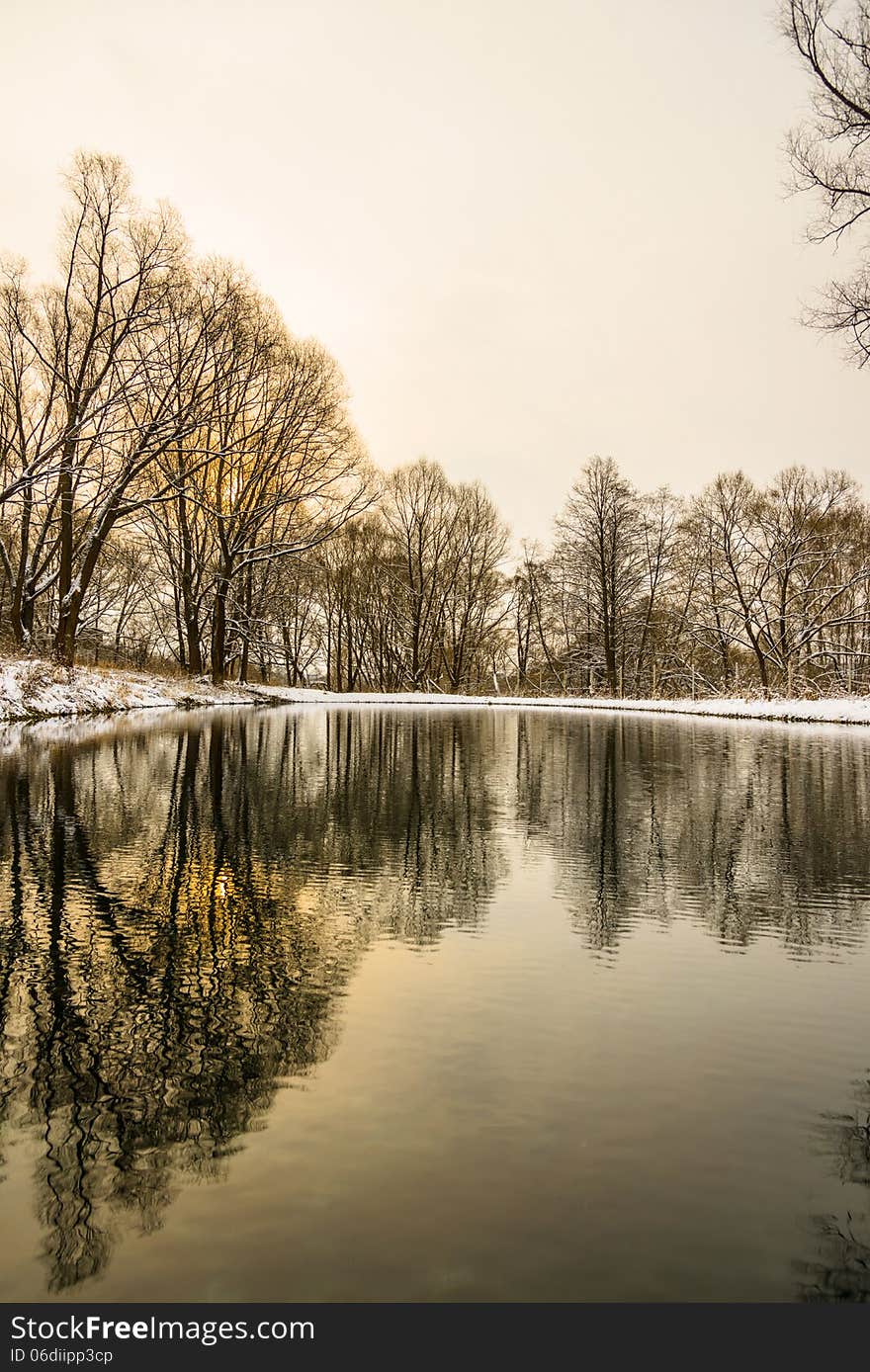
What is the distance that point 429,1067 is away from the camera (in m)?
3.68

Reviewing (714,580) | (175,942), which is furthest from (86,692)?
(714,580)

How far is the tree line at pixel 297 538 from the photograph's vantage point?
1142 inches

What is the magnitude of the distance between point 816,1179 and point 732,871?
5.15 m

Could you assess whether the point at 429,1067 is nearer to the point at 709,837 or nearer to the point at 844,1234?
the point at 844,1234

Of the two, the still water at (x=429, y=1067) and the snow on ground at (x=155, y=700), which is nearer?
the still water at (x=429, y=1067)

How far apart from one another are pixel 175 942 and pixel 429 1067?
2.27m

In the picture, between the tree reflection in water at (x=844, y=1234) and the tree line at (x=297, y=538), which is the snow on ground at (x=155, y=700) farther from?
the tree reflection in water at (x=844, y=1234)

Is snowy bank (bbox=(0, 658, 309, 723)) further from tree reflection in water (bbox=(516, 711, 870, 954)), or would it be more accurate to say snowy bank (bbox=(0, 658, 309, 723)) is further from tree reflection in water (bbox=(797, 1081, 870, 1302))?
tree reflection in water (bbox=(797, 1081, 870, 1302))

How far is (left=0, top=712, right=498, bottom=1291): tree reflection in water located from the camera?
3.00 metres

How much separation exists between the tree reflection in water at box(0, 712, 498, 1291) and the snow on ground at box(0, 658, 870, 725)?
12987 mm

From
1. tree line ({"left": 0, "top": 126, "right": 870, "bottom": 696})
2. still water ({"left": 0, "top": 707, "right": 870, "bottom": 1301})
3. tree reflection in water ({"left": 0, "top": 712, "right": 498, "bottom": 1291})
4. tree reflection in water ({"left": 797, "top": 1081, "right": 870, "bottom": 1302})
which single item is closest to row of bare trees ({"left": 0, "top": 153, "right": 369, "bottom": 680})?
tree line ({"left": 0, "top": 126, "right": 870, "bottom": 696})

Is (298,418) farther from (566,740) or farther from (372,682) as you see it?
(372,682)

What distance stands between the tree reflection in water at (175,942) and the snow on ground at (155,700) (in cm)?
1299

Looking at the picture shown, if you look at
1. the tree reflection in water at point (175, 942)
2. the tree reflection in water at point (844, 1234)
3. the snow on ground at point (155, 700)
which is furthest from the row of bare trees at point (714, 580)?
the tree reflection in water at point (844, 1234)
